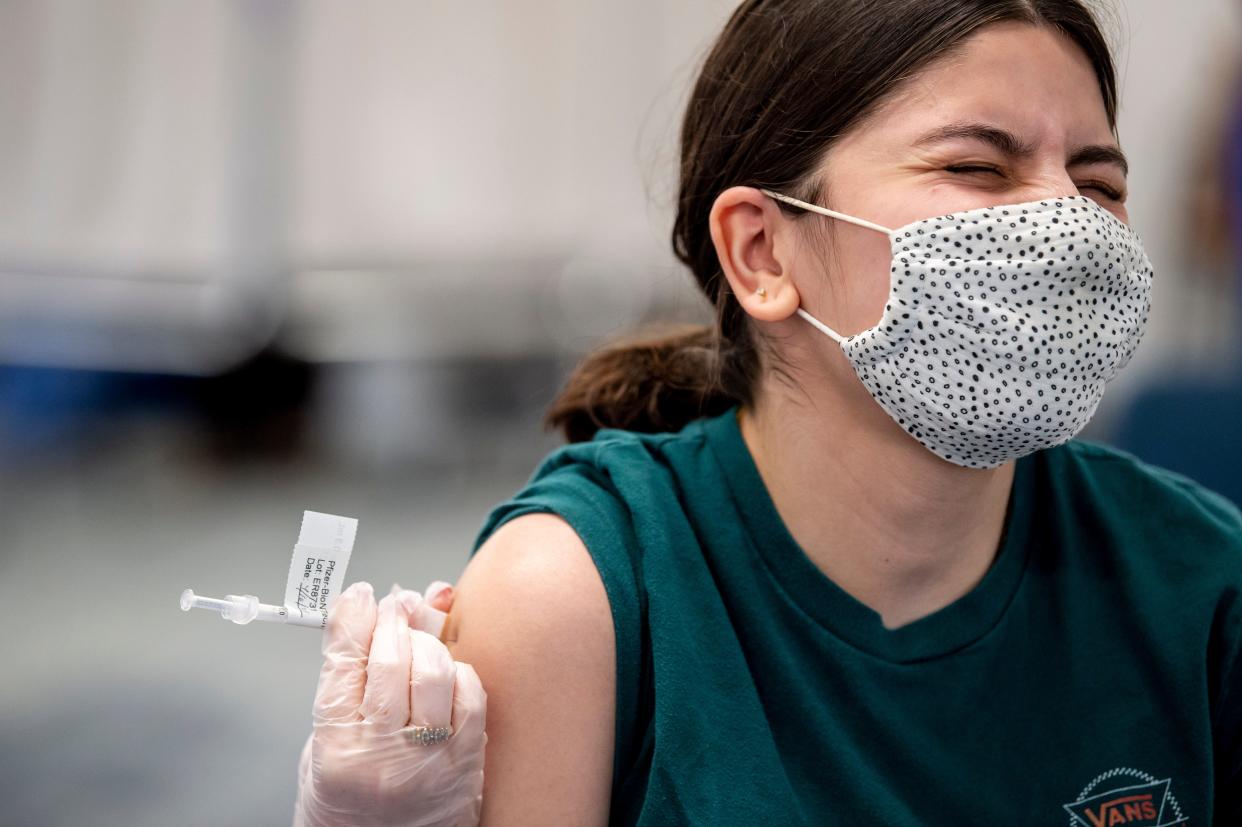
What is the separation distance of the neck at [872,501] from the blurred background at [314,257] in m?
2.40

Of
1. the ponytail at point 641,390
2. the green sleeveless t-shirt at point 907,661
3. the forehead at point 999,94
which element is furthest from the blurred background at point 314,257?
the forehead at point 999,94

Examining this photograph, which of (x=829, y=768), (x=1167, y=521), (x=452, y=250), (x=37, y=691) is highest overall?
(x=452, y=250)

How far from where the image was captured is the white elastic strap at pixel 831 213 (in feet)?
3.72

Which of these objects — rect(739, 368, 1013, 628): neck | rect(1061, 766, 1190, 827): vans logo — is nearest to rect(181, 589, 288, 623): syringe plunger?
rect(739, 368, 1013, 628): neck

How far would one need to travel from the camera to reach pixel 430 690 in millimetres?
948

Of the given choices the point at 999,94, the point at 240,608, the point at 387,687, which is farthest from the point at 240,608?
the point at 999,94

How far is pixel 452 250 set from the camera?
17.8ft

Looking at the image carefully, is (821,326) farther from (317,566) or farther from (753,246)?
(317,566)

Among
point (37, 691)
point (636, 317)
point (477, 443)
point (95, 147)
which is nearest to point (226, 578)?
point (37, 691)

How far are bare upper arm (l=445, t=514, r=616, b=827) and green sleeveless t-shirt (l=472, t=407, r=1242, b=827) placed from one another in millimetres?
26

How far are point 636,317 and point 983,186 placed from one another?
3.92 meters

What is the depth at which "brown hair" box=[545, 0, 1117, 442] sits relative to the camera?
1.14 meters

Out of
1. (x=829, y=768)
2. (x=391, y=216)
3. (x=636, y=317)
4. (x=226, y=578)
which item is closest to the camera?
(x=829, y=768)

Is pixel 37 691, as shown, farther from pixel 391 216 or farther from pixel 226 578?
pixel 391 216
